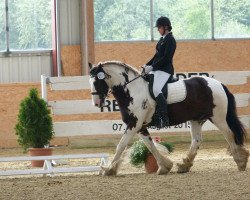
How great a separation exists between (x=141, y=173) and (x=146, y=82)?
1115 millimetres

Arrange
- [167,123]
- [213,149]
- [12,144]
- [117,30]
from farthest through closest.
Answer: [117,30] → [12,144] → [213,149] → [167,123]

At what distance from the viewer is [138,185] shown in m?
9.06

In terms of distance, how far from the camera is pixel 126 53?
1736 centimetres

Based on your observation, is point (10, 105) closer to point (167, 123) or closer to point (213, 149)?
point (213, 149)

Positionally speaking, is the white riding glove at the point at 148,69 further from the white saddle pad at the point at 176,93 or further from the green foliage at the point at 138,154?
the green foliage at the point at 138,154

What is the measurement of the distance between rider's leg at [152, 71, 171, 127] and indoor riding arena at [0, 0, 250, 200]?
0.05 feet

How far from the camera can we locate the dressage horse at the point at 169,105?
34.5 ft

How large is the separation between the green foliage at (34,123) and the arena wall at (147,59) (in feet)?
15.0

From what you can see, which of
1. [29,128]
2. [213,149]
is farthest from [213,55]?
[29,128]

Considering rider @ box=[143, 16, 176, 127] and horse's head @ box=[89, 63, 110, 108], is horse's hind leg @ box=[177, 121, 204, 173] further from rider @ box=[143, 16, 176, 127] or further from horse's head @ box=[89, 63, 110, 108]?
horse's head @ box=[89, 63, 110, 108]

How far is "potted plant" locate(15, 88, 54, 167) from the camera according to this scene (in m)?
11.9

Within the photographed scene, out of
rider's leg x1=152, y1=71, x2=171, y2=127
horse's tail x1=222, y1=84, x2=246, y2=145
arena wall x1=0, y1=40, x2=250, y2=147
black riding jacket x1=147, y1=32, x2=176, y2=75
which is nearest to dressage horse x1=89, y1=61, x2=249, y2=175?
horse's tail x1=222, y1=84, x2=246, y2=145

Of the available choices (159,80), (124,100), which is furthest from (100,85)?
(159,80)

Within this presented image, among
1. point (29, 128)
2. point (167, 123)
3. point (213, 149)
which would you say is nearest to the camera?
point (167, 123)
